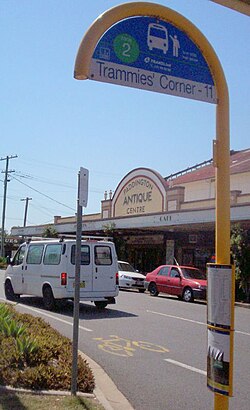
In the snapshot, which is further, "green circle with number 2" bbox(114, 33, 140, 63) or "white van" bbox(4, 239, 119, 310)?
"white van" bbox(4, 239, 119, 310)

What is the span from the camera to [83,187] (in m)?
6.46

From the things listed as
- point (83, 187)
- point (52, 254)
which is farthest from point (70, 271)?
point (83, 187)

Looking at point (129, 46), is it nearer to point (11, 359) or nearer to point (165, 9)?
point (165, 9)

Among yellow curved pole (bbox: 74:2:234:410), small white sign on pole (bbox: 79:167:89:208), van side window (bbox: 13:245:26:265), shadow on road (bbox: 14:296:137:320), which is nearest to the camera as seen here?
yellow curved pole (bbox: 74:2:234:410)

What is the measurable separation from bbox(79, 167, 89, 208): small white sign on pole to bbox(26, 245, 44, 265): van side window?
10.6m

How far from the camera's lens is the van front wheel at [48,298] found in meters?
16.0

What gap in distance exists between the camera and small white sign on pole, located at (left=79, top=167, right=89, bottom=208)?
6387mm

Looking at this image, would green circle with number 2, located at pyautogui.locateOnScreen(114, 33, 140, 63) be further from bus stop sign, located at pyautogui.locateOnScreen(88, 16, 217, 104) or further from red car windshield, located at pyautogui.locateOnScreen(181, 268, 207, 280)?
Result: red car windshield, located at pyautogui.locateOnScreen(181, 268, 207, 280)

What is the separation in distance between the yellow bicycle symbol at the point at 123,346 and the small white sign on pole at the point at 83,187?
14.6 ft

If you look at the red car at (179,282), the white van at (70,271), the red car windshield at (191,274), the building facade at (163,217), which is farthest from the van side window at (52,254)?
the building facade at (163,217)

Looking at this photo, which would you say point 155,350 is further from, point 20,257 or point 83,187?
point 20,257

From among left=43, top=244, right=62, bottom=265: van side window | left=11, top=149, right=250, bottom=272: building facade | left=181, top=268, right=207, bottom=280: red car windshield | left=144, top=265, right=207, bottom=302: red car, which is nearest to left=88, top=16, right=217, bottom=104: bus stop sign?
left=43, top=244, right=62, bottom=265: van side window

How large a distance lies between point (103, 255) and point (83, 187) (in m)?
10.0

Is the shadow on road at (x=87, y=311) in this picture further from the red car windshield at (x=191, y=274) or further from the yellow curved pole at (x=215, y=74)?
the yellow curved pole at (x=215, y=74)
